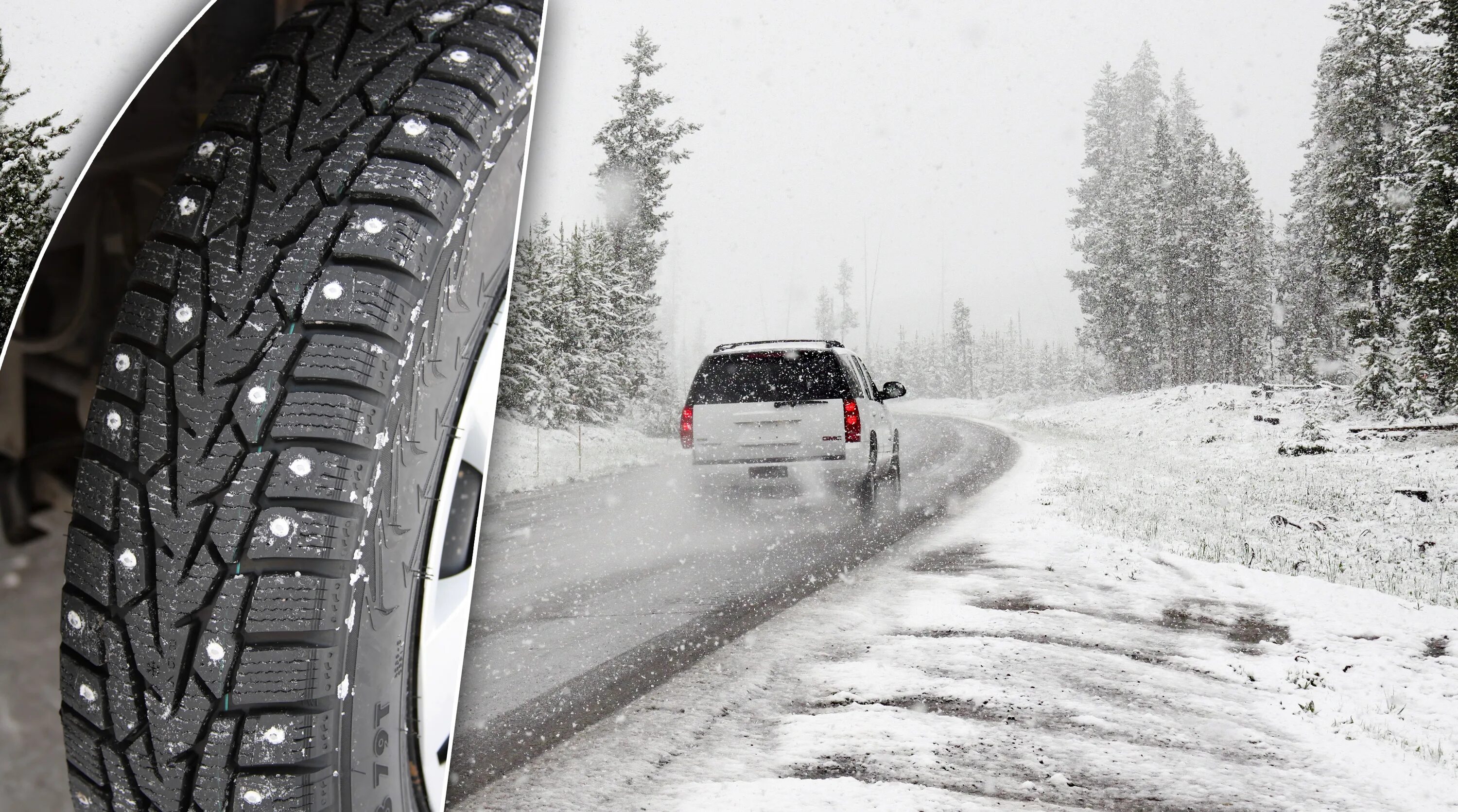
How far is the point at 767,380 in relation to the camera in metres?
8.16

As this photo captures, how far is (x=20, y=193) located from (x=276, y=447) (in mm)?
1983

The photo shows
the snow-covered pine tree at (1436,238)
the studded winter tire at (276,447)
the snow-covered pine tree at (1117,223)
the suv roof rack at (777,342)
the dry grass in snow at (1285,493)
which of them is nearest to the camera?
the studded winter tire at (276,447)

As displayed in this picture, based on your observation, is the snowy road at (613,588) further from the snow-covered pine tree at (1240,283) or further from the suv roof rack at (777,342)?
the snow-covered pine tree at (1240,283)

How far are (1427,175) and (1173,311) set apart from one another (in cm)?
1790

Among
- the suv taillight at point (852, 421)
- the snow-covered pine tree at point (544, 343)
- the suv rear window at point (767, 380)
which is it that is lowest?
the suv taillight at point (852, 421)

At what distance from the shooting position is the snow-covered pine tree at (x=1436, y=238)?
10.6 metres

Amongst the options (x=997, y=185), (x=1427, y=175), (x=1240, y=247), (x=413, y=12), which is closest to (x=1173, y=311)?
Answer: (x=1240, y=247)

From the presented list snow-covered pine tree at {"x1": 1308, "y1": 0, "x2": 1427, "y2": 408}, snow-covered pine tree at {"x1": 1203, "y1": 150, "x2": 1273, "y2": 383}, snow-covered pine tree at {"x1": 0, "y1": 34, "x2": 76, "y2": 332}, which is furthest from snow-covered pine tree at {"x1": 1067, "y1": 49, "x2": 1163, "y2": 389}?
snow-covered pine tree at {"x1": 0, "y1": 34, "x2": 76, "y2": 332}

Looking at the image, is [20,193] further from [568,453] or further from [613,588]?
[568,453]

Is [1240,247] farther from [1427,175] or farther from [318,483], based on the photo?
[318,483]

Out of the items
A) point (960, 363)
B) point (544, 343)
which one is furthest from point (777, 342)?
point (960, 363)

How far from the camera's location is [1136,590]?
5543 mm

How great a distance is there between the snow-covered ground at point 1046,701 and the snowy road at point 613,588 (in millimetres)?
184

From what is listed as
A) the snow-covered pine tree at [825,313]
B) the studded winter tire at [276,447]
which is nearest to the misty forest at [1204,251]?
the studded winter tire at [276,447]
